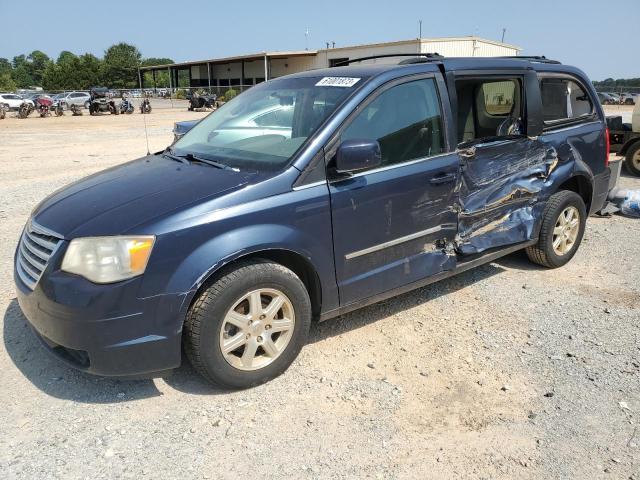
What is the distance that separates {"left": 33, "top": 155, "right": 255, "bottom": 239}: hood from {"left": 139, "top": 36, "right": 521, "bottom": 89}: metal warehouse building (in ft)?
46.9

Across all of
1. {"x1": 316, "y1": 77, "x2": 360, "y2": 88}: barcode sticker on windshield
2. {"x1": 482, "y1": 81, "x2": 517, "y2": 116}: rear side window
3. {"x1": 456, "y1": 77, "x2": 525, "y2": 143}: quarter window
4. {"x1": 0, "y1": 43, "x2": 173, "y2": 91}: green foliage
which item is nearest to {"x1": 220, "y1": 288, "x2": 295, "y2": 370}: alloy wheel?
{"x1": 316, "y1": 77, "x2": 360, "y2": 88}: barcode sticker on windshield

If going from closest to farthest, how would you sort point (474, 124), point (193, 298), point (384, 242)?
point (193, 298) < point (384, 242) < point (474, 124)

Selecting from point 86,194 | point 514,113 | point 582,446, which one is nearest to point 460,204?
point 514,113

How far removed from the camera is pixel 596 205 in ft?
17.2

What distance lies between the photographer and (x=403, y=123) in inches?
141

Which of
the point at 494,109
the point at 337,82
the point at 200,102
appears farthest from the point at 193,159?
the point at 200,102

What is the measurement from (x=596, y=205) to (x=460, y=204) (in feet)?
7.23

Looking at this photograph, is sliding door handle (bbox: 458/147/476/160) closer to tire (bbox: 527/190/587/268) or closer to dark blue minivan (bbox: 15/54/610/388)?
dark blue minivan (bbox: 15/54/610/388)

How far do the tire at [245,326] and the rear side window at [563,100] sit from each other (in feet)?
9.79

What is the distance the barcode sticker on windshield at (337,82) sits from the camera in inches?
137

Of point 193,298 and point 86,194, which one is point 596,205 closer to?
point 193,298

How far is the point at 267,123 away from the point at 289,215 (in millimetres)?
1162

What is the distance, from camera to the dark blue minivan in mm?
2668

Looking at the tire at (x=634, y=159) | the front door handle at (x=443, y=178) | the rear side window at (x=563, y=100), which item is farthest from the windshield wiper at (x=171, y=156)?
the tire at (x=634, y=159)
